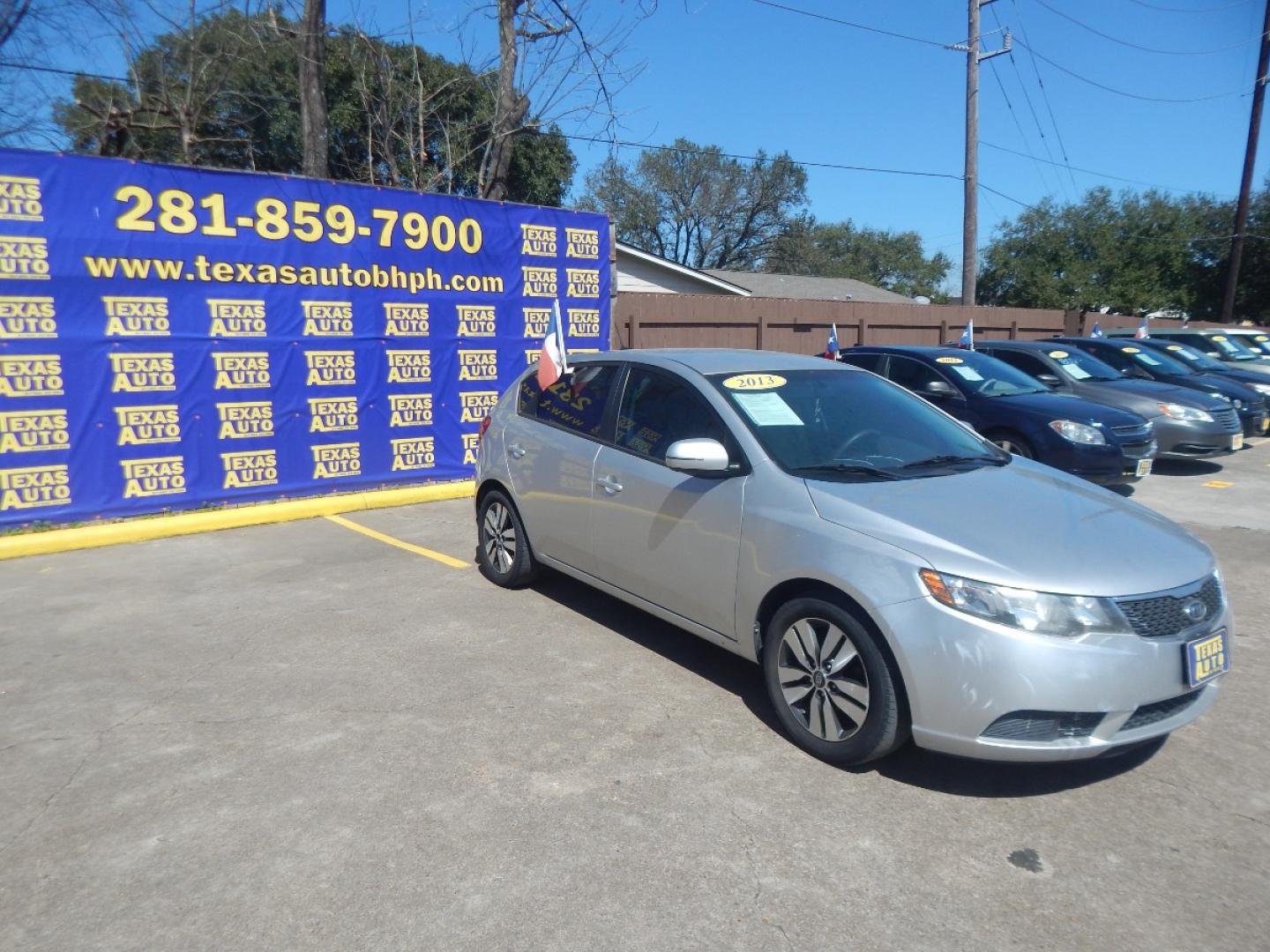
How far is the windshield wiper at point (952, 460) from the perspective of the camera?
4.45m

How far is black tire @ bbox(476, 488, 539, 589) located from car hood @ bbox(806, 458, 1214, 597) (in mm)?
2557

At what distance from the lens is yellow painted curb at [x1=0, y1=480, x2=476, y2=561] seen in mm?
7441

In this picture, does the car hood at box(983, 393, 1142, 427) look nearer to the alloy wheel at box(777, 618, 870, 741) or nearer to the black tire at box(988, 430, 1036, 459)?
the black tire at box(988, 430, 1036, 459)

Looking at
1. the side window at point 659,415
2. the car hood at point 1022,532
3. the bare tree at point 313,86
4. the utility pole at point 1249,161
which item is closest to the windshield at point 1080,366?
the car hood at point 1022,532

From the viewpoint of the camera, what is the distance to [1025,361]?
11344mm

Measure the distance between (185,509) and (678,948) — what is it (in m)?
7.18

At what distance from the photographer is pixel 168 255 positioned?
8.08m

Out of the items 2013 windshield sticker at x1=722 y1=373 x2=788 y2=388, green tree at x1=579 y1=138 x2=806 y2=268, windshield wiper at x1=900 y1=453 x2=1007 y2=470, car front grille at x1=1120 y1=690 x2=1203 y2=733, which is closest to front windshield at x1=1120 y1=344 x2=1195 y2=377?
windshield wiper at x1=900 y1=453 x2=1007 y2=470

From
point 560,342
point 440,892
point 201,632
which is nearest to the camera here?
point 440,892

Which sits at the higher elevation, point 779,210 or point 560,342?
point 779,210

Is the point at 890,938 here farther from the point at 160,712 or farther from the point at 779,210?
the point at 779,210

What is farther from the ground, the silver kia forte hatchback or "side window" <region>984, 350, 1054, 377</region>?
"side window" <region>984, 350, 1054, 377</region>

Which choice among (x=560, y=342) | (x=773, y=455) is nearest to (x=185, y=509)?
(x=560, y=342)

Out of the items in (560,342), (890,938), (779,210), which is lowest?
(890,938)
